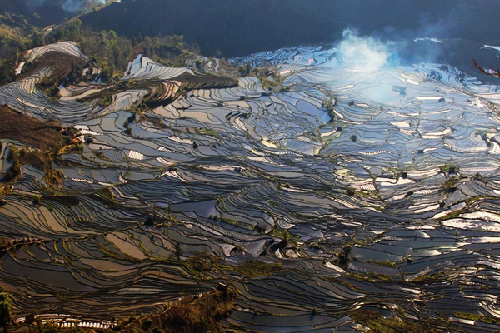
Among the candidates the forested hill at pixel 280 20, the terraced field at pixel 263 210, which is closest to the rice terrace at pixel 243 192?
the terraced field at pixel 263 210

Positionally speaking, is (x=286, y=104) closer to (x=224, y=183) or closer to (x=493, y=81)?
(x=224, y=183)

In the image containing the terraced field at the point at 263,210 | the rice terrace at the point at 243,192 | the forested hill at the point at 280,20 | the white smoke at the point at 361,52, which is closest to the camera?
the rice terrace at the point at 243,192

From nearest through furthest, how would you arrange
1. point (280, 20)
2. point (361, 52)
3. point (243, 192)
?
point (243, 192), point (361, 52), point (280, 20)

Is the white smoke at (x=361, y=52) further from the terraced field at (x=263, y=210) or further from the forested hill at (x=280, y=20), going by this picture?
the terraced field at (x=263, y=210)

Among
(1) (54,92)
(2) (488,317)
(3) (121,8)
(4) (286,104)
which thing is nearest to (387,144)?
(4) (286,104)

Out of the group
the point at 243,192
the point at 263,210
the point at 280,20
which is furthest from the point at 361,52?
the point at 263,210

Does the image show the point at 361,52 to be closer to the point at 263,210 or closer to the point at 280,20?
the point at 280,20

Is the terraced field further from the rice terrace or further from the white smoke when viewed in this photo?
the white smoke
